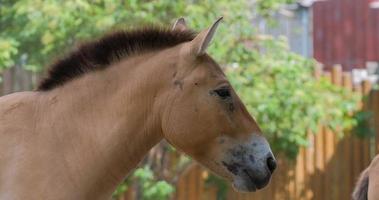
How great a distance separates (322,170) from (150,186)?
301 cm

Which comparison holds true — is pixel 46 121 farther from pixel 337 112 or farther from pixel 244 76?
pixel 337 112

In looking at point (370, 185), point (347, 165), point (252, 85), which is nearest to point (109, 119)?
point (370, 185)

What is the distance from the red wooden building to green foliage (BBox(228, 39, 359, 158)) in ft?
17.6

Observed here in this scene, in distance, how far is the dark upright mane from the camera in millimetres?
3715

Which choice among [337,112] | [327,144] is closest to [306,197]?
[327,144]

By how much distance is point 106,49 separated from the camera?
375 centimetres

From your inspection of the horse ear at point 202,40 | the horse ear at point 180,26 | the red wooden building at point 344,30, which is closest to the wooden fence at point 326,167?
the red wooden building at point 344,30

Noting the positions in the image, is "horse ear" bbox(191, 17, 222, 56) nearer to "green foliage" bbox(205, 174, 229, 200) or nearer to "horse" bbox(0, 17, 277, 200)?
"horse" bbox(0, 17, 277, 200)

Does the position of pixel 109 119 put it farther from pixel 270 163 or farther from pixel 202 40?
pixel 270 163

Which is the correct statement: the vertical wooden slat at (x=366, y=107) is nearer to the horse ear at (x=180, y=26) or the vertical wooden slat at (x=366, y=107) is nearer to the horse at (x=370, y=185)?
the horse at (x=370, y=185)

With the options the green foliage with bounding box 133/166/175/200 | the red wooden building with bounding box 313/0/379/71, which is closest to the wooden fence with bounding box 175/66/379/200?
the green foliage with bounding box 133/166/175/200

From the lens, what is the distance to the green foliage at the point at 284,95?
26.7 ft

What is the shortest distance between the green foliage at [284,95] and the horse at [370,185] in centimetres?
189

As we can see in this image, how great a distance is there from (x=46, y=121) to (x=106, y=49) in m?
0.43
